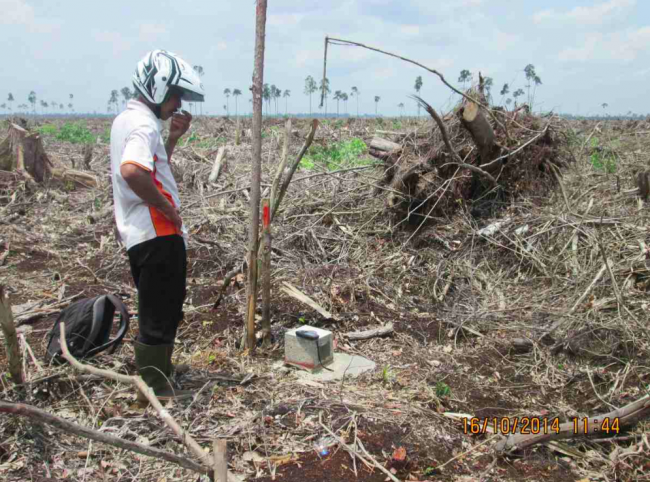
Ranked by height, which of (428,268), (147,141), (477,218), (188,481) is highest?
(147,141)

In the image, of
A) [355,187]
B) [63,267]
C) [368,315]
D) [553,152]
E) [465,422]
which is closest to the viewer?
[465,422]

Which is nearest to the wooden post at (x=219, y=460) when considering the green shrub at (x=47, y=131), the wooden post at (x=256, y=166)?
the wooden post at (x=256, y=166)

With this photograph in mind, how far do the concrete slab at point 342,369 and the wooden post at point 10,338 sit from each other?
5.74 feet

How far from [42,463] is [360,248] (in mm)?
4044

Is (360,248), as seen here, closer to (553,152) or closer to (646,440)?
(553,152)

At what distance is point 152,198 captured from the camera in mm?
2613

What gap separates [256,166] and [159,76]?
3.32ft

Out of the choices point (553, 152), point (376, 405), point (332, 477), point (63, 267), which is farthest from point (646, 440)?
point (63, 267)

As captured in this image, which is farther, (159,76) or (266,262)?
(266,262)

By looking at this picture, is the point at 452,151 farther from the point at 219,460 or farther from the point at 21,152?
the point at 21,152

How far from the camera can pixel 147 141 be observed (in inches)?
102

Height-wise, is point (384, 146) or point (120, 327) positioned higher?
point (384, 146)
